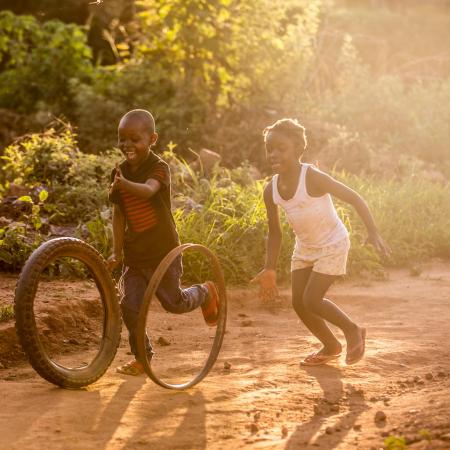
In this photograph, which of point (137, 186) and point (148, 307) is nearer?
point (148, 307)

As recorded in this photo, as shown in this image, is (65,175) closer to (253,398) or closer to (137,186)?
(137,186)

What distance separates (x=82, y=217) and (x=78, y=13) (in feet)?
29.8

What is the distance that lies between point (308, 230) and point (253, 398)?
122cm

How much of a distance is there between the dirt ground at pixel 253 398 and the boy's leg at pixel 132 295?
324 mm

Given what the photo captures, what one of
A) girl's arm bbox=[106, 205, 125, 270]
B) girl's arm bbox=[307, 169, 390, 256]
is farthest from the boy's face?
girl's arm bbox=[307, 169, 390, 256]

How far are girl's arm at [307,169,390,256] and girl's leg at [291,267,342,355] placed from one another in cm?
54

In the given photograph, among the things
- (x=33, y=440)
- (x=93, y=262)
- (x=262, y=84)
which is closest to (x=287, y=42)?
(x=262, y=84)

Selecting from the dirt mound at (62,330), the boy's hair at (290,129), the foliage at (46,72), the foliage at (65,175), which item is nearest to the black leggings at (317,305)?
the boy's hair at (290,129)

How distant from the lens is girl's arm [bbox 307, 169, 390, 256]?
4.93m

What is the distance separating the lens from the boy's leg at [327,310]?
5.30 metres

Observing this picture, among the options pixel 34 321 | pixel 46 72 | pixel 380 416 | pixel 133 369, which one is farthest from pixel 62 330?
pixel 46 72

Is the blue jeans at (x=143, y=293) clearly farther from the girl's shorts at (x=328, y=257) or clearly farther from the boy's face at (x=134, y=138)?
the girl's shorts at (x=328, y=257)

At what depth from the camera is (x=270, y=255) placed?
5426 millimetres

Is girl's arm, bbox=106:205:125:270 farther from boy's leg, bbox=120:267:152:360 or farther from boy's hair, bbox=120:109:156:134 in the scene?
boy's hair, bbox=120:109:156:134
